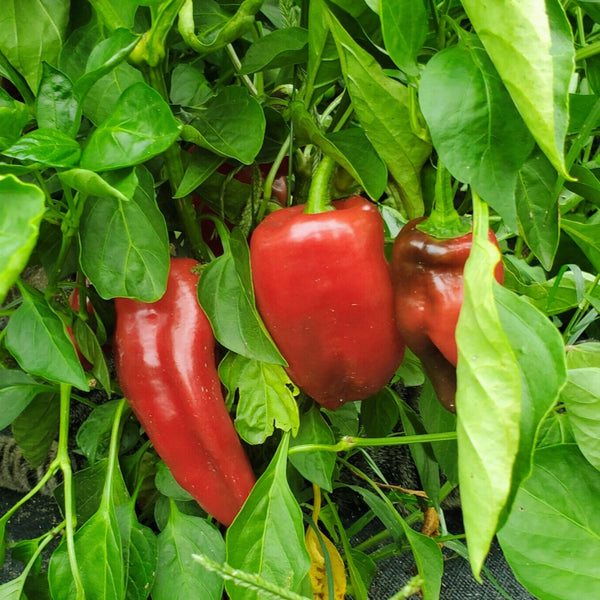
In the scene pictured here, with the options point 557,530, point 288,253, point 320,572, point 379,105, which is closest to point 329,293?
point 288,253

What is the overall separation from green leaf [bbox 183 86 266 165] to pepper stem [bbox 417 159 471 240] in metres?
0.14

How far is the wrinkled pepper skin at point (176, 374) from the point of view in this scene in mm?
588

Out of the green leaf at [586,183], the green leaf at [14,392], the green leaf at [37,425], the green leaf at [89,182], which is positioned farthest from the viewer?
the green leaf at [37,425]

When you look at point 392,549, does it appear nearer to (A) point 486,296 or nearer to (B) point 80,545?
(B) point 80,545

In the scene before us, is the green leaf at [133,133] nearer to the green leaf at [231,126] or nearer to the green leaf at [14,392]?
the green leaf at [231,126]

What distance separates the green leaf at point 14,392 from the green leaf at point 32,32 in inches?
10.5

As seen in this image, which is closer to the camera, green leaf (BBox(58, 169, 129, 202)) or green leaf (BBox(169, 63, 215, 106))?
green leaf (BBox(58, 169, 129, 202))

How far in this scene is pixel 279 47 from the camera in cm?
54

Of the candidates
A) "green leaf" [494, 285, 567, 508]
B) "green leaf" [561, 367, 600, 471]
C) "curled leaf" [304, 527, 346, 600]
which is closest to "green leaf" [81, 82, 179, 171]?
"green leaf" [494, 285, 567, 508]

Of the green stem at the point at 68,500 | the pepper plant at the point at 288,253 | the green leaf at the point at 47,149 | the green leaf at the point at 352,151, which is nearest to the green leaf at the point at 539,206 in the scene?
the pepper plant at the point at 288,253

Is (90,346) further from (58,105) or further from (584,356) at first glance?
(584,356)

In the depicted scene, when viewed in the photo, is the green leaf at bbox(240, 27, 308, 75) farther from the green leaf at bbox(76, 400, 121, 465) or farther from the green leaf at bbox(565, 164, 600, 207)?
the green leaf at bbox(76, 400, 121, 465)

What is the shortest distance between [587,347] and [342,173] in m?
0.27

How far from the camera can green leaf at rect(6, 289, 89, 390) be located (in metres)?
0.50
